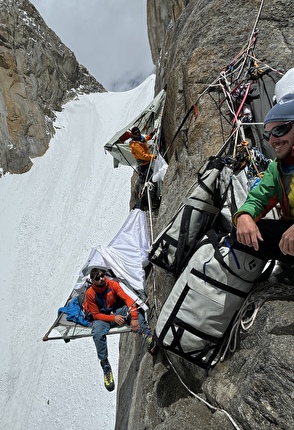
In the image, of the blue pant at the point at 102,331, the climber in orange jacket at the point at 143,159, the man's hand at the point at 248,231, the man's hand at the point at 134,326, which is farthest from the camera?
the climber in orange jacket at the point at 143,159

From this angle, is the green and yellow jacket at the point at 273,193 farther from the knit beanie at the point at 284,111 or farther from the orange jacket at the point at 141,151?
the orange jacket at the point at 141,151

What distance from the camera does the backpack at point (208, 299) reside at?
9.08ft

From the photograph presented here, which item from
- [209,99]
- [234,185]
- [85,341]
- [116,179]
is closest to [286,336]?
[234,185]

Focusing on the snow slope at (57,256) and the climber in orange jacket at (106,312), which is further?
the snow slope at (57,256)

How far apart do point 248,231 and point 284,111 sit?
782 mm

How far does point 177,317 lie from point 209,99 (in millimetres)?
3621

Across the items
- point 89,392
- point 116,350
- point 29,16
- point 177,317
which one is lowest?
point 89,392

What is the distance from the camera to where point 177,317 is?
299cm

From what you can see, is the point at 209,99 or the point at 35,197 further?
the point at 35,197

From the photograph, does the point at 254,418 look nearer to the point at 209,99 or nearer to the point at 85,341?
the point at 209,99

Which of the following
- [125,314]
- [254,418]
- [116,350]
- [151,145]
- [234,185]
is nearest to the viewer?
[254,418]

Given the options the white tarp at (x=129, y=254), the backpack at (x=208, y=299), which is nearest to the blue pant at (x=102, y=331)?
the white tarp at (x=129, y=254)

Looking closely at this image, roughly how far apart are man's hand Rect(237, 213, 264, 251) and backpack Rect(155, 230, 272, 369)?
1.00ft

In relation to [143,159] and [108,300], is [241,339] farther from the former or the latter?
[143,159]
